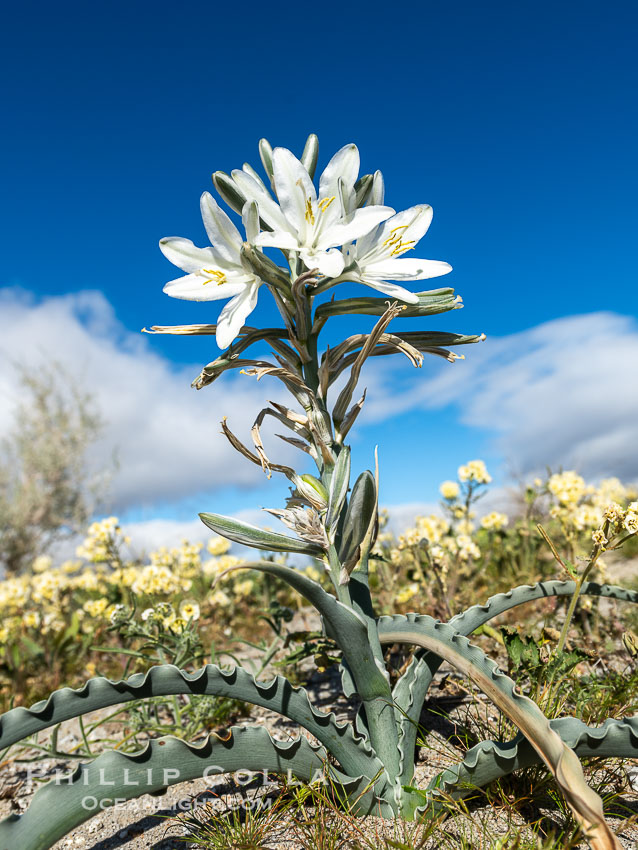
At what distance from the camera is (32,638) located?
4.01 m

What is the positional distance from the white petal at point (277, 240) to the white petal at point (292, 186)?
6 centimetres

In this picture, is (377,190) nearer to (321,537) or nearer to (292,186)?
(292,186)

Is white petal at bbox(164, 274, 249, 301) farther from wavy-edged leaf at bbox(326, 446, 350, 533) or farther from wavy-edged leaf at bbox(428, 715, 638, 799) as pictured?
wavy-edged leaf at bbox(428, 715, 638, 799)

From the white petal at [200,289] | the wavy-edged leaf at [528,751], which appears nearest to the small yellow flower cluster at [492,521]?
the wavy-edged leaf at [528,751]

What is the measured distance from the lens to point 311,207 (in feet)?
4.84

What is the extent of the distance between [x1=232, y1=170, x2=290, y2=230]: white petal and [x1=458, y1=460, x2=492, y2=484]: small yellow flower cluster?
8.42ft

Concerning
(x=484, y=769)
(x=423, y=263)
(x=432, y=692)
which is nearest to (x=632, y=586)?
(x=432, y=692)

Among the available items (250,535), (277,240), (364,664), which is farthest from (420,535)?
(277,240)

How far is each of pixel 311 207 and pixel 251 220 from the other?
7.3 inches

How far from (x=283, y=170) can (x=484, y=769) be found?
158cm

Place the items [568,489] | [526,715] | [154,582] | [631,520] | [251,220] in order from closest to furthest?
[526,715], [251,220], [631,520], [154,582], [568,489]

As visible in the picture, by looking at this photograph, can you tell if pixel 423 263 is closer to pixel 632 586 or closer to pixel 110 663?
pixel 632 586

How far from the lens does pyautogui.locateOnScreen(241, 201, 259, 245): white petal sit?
1371mm

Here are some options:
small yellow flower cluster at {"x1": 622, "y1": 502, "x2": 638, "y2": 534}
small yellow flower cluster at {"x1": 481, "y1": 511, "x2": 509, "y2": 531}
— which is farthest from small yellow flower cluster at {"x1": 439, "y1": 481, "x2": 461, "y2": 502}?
small yellow flower cluster at {"x1": 622, "y1": 502, "x2": 638, "y2": 534}
